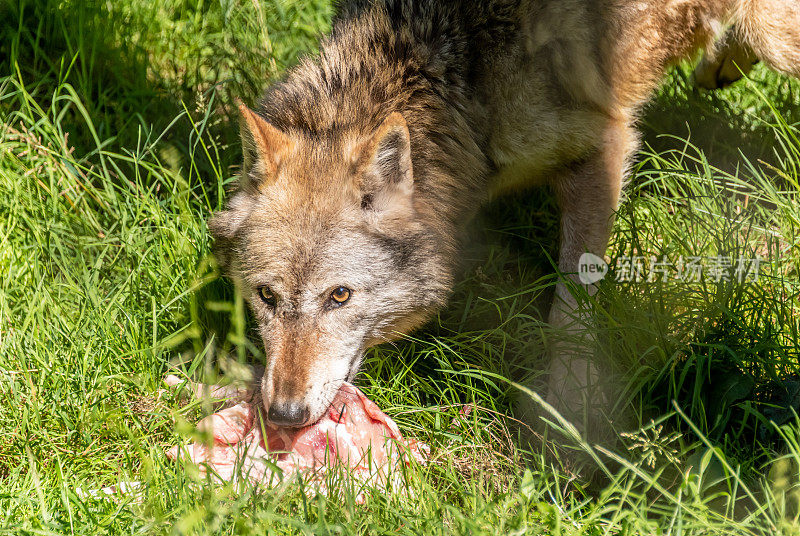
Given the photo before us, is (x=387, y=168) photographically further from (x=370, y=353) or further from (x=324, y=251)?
(x=370, y=353)

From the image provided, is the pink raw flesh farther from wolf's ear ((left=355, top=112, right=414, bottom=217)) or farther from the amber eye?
wolf's ear ((left=355, top=112, right=414, bottom=217))

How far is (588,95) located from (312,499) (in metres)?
2.49

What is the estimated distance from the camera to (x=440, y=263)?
141 inches

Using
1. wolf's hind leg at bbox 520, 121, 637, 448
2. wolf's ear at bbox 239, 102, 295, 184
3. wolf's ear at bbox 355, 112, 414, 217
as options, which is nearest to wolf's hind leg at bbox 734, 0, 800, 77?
wolf's hind leg at bbox 520, 121, 637, 448

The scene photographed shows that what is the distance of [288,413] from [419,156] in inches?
53.7

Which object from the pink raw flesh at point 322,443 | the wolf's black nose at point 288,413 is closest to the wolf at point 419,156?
the wolf's black nose at point 288,413

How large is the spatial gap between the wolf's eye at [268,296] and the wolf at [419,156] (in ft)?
0.04

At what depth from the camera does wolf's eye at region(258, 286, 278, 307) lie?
3.38 meters

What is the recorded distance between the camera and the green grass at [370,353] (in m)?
2.79

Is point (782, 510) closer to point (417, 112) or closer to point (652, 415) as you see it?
point (652, 415)

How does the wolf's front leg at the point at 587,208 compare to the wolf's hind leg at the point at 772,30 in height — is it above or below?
below

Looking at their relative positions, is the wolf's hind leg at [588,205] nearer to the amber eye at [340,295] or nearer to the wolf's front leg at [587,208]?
the wolf's front leg at [587,208]

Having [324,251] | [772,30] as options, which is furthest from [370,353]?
[772,30]

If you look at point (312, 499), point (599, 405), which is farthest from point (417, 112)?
point (312, 499)
